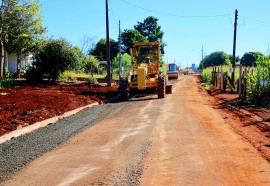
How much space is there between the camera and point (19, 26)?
3409cm

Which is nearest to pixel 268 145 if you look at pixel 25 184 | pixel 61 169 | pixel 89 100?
pixel 61 169

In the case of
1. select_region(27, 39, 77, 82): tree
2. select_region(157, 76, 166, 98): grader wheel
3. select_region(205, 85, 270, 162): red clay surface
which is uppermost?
select_region(27, 39, 77, 82): tree

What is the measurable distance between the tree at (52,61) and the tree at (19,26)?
2.62 m

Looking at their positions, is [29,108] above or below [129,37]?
below

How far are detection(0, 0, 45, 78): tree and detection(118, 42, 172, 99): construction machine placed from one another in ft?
42.6

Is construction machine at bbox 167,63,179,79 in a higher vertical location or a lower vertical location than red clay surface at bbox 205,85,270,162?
higher

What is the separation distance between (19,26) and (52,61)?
458 centimetres

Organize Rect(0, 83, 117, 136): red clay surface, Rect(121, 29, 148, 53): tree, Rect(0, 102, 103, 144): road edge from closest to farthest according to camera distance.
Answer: Rect(0, 102, 103, 144): road edge → Rect(0, 83, 117, 136): red clay surface → Rect(121, 29, 148, 53): tree

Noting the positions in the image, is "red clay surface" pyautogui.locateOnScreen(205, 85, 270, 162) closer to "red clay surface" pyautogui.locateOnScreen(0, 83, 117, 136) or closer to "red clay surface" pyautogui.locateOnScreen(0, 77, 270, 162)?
"red clay surface" pyautogui.locateOnScreen(0, 77, 270, 162)

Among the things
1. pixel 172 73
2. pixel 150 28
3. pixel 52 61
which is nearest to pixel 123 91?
pixel 52 61

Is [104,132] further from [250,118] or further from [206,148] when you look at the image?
[250,118]

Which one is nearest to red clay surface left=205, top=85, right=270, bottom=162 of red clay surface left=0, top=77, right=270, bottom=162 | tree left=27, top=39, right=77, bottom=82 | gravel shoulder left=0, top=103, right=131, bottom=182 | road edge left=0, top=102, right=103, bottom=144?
red clay surface left=0, top=77, right=270, bottom=162

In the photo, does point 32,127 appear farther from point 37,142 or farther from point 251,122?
point 251,122

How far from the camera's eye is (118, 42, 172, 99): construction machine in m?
23.5
